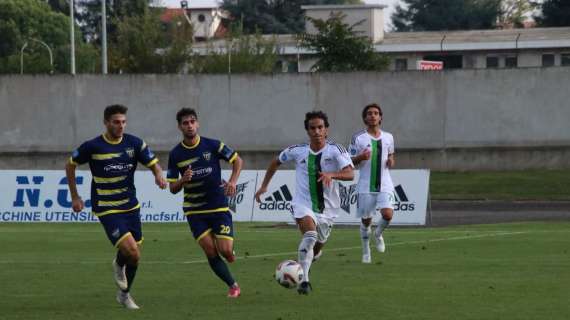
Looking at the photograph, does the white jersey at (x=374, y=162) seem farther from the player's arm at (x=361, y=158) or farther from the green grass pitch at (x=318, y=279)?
the player's arm at (x=361, y=158)

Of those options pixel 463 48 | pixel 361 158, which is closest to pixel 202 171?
pixel 361 158

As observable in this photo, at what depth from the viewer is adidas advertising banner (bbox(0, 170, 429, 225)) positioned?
1174 inches

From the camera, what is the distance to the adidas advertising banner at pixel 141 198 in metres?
29.8

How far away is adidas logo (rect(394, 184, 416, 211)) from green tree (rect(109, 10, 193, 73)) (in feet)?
128

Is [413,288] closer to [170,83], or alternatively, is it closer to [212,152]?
[212,152]

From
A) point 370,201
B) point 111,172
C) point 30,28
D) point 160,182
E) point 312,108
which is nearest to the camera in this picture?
point 160,182

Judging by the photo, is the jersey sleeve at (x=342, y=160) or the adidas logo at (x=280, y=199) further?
the adidas logo at (x=280, y=199)

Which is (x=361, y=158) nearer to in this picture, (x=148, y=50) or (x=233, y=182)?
(x=233, y=182)

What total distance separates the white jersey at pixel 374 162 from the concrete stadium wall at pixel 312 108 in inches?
974

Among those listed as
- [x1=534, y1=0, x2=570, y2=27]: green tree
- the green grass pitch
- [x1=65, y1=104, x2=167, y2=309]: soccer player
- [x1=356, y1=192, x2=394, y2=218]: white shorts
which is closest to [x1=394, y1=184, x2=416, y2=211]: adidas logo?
the green grass pitch

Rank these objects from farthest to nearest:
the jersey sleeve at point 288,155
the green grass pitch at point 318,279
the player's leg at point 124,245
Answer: the jersey sleeve at point 288,155
the player's leg at point 124,245
the green grass pitch at point 318,279

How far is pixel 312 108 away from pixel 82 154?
31326 millimetres

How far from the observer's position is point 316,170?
14922mm

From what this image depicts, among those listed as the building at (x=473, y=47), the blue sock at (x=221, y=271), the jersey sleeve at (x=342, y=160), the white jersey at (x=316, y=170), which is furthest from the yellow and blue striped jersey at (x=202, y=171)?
the building at (x=473, y=47)
